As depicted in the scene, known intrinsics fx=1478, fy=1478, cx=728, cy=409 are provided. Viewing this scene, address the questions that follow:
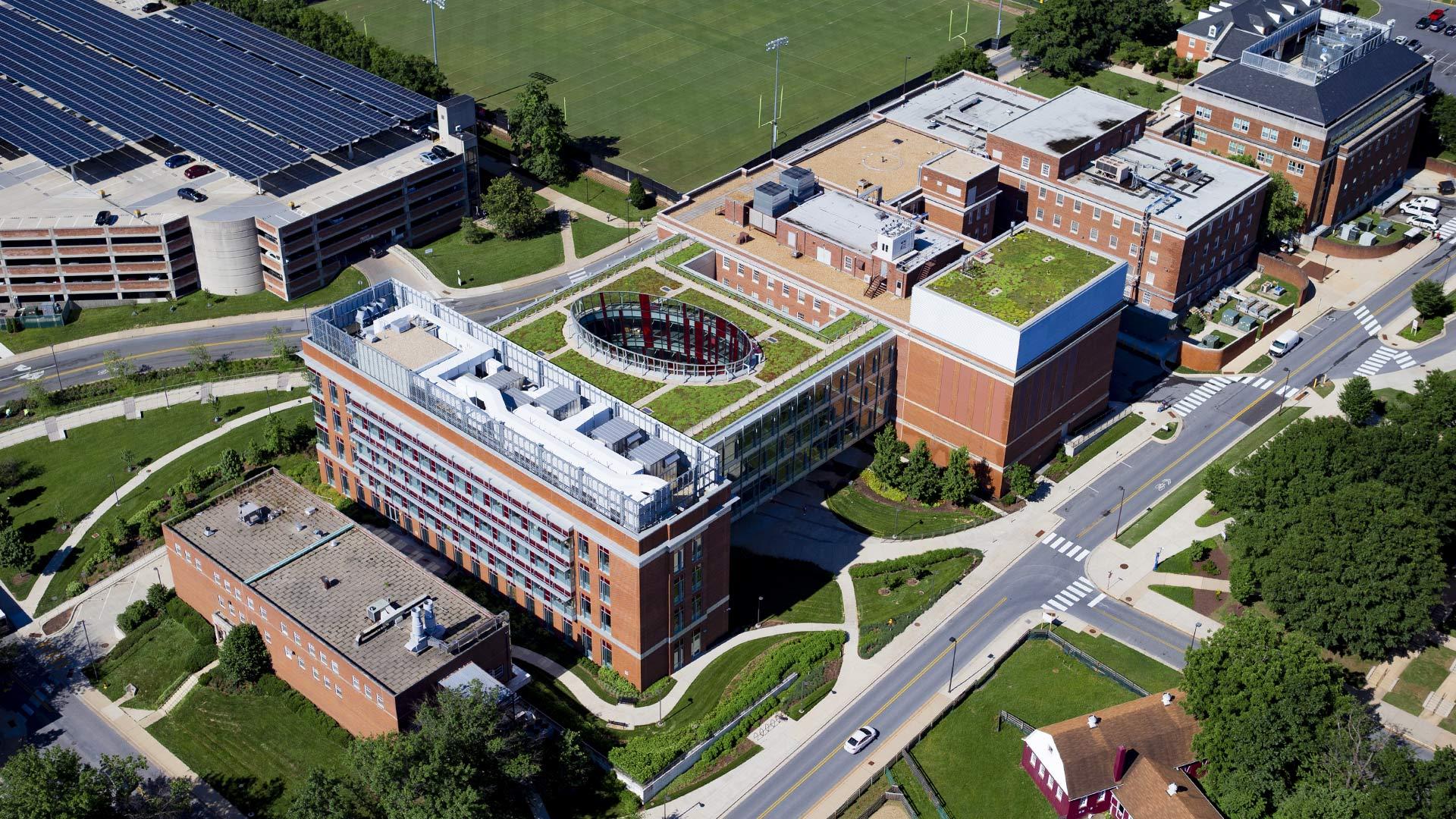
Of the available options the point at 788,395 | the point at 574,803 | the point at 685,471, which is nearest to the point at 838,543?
the point at 788,395

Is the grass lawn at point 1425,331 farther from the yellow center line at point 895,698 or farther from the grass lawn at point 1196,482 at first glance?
the yellow center line at point 895,698

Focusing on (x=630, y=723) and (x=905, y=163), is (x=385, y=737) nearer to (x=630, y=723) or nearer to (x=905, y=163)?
(x=630, y=723)

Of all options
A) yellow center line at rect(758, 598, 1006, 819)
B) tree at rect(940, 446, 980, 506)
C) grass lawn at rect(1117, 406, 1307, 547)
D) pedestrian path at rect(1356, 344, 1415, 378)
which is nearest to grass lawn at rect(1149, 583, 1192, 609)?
grass lawn at rect(1117, 406, 1307, 547)

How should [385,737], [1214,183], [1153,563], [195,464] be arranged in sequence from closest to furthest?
[385,737] < [1153,563] < [195,464] < [1214,183]

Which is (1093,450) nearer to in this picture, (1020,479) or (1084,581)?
(1020,479)

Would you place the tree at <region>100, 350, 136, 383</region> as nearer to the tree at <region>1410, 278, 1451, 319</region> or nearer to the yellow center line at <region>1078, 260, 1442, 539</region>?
the yellow center line at <region>1078, 260, 1442, 539</region>

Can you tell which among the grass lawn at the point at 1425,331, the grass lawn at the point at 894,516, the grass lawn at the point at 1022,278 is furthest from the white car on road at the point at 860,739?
the grass lawn at the point at 1425,331
